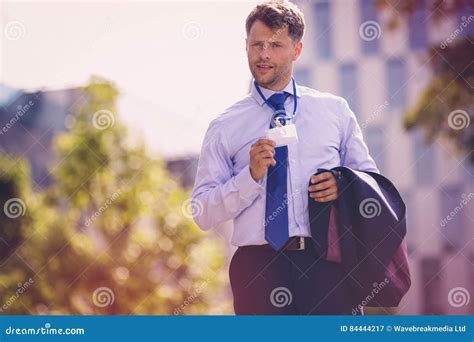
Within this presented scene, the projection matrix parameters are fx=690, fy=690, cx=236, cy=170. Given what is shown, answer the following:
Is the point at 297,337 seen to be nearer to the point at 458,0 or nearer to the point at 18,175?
the point at 458,0

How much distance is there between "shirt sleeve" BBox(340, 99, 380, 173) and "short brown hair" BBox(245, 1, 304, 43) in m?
0.38

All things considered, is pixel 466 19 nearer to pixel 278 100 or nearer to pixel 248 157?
→ pixel 278 100

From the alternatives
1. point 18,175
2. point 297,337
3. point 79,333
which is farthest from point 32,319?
point 18,175

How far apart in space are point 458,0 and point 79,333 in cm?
290

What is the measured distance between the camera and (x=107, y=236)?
20.4ft
